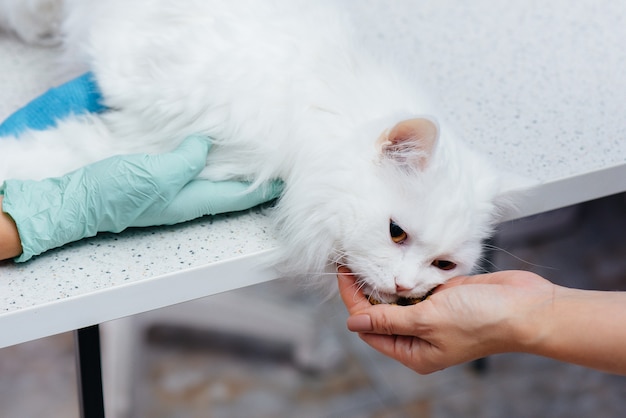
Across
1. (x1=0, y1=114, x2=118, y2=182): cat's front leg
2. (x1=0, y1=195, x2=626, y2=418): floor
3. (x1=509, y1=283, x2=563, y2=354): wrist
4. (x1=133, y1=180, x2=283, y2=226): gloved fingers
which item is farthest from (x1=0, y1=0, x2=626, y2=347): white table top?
(x1=0, y1=195, x2=626, y2=418): floor

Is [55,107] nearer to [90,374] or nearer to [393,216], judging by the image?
[90,374]

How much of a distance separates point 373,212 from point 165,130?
36cm

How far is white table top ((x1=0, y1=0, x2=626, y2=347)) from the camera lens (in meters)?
0.84

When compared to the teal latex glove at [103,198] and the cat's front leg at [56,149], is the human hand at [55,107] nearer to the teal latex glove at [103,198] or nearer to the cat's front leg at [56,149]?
the cat's front leg at [56,149]

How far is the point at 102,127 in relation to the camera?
1038 millimetres

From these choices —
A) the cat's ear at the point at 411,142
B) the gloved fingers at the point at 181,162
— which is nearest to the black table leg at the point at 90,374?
the gloved fingers at the point at 181,162

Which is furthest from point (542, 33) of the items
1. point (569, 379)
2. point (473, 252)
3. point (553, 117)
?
point (569, 379)

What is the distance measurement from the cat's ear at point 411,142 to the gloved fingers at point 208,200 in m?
0.19

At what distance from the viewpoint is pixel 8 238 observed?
83cm

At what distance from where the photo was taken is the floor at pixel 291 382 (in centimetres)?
177

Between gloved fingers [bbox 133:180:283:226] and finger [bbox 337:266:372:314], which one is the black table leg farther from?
finger [bbox 337:266:372:314]

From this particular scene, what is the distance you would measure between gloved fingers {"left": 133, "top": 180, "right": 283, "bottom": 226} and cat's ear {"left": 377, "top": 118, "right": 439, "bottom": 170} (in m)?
0.19

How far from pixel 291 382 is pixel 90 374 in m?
0.93

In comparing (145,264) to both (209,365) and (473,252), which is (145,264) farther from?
(209,365)
